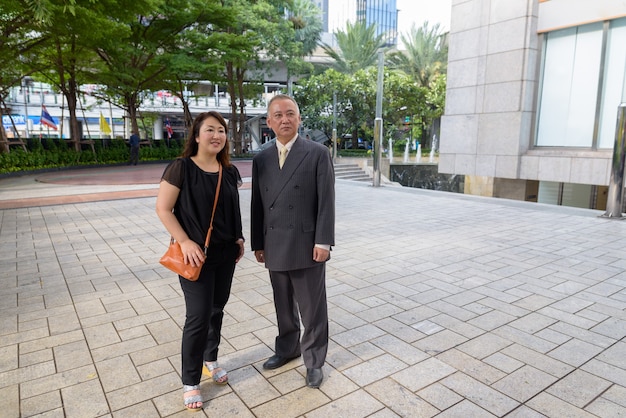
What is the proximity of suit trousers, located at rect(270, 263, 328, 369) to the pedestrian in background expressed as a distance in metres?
21.2

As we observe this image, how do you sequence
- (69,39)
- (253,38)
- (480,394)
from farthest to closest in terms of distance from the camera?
(253,38)
(69,39)
(480,394)

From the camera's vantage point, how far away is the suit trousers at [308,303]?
8.80ft

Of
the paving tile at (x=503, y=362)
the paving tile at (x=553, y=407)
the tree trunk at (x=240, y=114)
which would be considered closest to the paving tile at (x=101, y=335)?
the paving tile at (x=503, y=362)

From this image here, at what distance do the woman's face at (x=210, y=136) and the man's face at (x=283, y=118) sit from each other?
0.30 m

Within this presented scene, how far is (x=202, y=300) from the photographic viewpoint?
2.41m

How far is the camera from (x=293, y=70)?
87.6 ft

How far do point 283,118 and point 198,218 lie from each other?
730 mm

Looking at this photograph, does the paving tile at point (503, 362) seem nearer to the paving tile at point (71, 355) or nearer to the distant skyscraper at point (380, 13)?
the paving tile at point (71, 355)

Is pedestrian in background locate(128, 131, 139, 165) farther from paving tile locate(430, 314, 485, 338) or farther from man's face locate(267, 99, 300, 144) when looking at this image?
man's face locate(267, 99, 300, 144)

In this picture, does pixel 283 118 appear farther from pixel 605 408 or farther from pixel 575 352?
pixel 575 352

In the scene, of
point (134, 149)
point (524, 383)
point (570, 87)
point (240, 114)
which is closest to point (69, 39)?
point (134, 149)

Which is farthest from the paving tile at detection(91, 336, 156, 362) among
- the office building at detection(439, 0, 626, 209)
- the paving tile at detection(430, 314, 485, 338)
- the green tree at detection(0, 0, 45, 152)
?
the office building at detection(439, 0, 626, 209)

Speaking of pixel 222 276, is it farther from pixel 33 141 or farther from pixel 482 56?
pixel 33 141

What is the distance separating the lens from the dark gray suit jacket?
257cm
